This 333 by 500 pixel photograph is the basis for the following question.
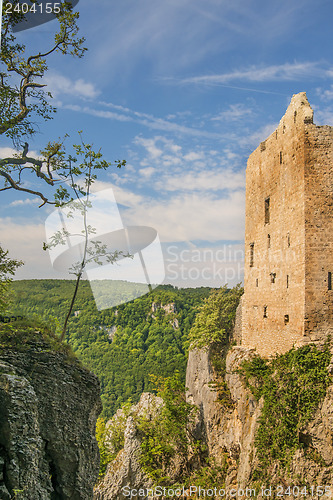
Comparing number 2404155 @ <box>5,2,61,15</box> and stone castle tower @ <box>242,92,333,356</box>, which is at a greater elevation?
number 2404155 @ <box>5,2,61,15</box>

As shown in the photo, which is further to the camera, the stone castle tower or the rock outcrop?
the rock outcrop

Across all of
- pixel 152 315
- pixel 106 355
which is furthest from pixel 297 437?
pixel 152 315

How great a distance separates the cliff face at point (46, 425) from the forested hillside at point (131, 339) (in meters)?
31.5

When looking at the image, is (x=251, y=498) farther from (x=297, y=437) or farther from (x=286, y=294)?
(x=286, y=294)

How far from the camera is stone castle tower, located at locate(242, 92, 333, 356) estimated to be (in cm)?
1323

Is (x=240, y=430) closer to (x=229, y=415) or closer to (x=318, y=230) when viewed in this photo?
(x=229, y=415)

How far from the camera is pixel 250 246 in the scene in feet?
61.1

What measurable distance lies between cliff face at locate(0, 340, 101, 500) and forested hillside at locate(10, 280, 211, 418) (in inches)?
1242

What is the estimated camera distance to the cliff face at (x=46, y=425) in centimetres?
648

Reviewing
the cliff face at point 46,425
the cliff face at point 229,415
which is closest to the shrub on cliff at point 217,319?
the cliff face at point 229,415

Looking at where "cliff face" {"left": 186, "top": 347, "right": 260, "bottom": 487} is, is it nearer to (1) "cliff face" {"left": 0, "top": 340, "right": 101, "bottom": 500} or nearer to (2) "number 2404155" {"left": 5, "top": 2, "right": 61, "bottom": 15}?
(1) "cliff face" {"left": 0, "top": 340, "right": 101, "bottom": 500}

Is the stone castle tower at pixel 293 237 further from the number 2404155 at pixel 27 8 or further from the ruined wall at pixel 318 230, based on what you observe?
the number 2404155 at pixel 27 8

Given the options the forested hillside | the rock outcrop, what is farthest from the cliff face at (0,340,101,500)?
the forested hillside

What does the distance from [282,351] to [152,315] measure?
54225mm
